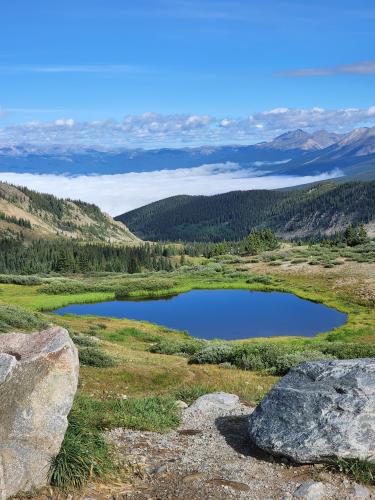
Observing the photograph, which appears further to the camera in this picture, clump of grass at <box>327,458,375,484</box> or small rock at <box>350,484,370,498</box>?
clump of grass at <box>327,458,375,484</box>

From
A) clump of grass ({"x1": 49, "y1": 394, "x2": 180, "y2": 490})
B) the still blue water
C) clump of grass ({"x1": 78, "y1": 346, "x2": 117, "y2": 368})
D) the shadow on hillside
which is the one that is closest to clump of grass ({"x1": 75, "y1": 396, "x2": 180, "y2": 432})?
clump of grass ({"x1": 49, "y1": 394, "x2": 180, "y2": 490})

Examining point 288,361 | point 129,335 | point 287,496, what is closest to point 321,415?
point 287,496

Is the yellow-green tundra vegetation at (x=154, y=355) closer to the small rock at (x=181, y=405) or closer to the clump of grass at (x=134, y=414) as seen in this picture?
the clump of grass at (x=134, y=414)

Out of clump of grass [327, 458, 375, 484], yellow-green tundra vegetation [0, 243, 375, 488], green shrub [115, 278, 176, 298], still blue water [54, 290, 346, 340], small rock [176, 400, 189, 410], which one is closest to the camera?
clump of grass [327, 458, 375, 484]

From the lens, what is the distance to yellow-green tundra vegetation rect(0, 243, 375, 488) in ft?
45.9

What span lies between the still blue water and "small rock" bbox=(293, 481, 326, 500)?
58.0 m

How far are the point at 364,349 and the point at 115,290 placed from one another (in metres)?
81.1

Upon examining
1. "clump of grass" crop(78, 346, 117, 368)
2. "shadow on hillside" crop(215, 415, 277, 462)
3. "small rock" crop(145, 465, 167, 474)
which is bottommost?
"clump of grass" crop(78, 346, 117, 368)

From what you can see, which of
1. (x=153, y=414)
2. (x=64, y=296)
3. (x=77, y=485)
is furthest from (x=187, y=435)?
(x=64, y=296)

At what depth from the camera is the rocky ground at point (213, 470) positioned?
40.5 ft

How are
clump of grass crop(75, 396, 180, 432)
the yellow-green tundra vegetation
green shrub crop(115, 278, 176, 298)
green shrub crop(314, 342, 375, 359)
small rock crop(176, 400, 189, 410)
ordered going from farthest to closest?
green shrub crop(115, 278, 176, 298) < green shrub crop(314, 342, 375, 359) < small rock crop(176, 400, 189, 410) < clump of grass crop(75, 396, 180, 432) < the yellow-green tundra vegetation

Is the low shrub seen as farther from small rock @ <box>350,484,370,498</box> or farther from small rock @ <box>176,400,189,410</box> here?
small rock @ <box>350,484,370,498</box>

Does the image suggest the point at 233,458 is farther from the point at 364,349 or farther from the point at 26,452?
the point at 364,349

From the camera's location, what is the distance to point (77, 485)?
12297mm
